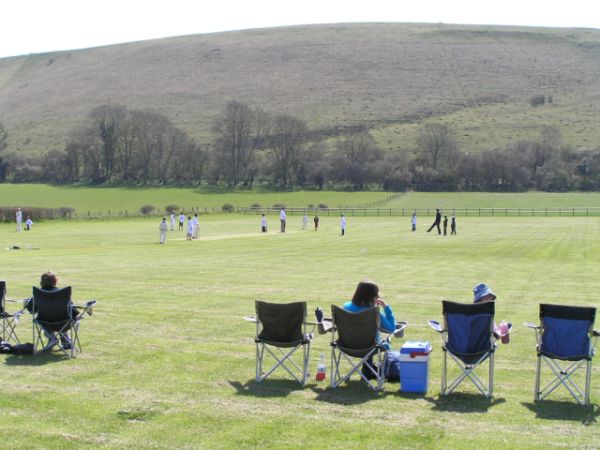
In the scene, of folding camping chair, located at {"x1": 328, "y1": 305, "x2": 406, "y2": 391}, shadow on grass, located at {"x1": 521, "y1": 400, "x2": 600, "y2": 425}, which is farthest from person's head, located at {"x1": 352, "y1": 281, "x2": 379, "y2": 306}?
shadow on grass, located at {"x1": 521, "y1": 400, "x2": 600, "y2": 425}

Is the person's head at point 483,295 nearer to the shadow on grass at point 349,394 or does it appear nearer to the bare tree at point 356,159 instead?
the shadow on grass at point 349,394

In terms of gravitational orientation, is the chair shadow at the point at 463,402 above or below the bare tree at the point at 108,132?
below

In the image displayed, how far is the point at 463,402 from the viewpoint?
33.2 ft

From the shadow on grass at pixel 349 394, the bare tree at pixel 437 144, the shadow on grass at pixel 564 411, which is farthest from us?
the bare tree at pixel 437 144

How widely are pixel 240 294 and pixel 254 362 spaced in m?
8.25

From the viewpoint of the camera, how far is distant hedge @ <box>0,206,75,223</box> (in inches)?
2928

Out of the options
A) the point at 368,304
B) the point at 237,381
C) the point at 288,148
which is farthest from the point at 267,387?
the point at 288,148

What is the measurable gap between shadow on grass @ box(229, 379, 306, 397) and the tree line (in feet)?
411

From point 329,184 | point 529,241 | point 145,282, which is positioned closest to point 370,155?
point 329,184

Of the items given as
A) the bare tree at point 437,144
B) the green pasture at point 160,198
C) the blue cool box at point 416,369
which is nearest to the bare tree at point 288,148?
the green pasture at point 160,198

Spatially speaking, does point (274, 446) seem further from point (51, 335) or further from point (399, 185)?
point (399, 185)

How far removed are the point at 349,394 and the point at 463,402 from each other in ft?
5.12

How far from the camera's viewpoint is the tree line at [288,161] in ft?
448

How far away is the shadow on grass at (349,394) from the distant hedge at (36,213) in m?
69.3
